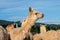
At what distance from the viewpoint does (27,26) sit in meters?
13.6

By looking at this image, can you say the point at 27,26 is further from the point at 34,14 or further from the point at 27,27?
the point at 34,14

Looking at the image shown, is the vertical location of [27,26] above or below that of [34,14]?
below

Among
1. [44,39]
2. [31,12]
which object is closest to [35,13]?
[31,12]

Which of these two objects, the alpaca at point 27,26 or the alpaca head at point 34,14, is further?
the alpaca at point 27,26

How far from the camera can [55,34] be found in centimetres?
Answer: 1664

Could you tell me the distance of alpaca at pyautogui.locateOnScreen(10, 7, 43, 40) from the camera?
13102mm

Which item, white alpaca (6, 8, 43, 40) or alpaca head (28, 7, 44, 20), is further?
white alpaca (6, 8, 43, 40)

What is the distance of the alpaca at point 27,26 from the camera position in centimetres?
1310

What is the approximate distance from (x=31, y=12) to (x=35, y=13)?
0.24 m

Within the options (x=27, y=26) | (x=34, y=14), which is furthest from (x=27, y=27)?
(x=34, y=14)

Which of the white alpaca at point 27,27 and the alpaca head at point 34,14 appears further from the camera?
the white alpaca at point 27,27

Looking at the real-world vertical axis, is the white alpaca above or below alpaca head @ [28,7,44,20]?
below

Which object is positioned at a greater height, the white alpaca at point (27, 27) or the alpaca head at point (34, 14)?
the alpaca head at point (34, 14)

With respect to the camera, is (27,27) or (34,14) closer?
(34,14)
